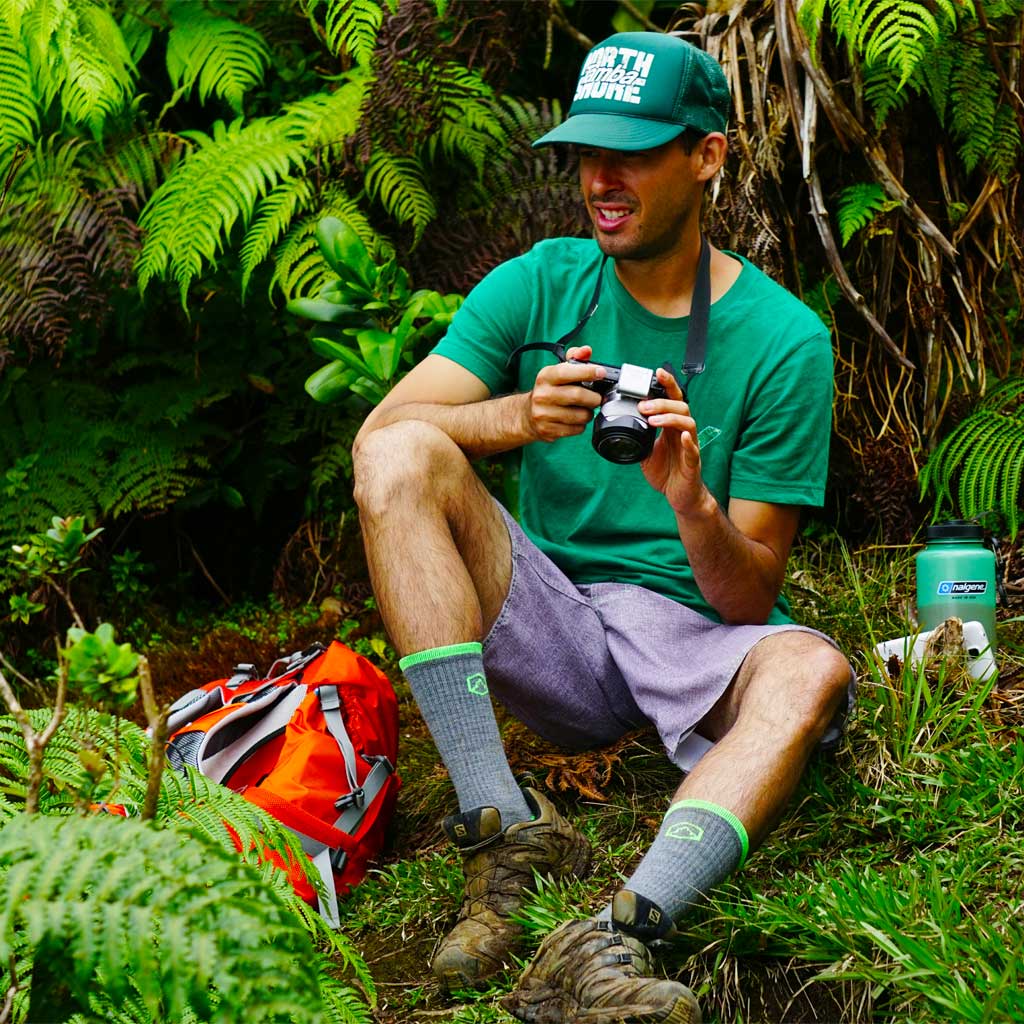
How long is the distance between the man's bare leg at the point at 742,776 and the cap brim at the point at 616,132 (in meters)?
1.15

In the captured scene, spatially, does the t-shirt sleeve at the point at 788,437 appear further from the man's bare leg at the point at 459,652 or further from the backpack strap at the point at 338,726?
the backpack strap at the point at 338,726

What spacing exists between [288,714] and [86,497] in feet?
6.32

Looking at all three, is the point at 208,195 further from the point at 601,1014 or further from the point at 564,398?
the point at 601,1014

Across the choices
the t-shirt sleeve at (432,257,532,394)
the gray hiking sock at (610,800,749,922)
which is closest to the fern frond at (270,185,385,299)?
the t-shirt sleeve at (432,257,532,394)

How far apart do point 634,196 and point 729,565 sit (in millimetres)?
903

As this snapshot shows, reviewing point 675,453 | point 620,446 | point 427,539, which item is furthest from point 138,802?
point 675,453

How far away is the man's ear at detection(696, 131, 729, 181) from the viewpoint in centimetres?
302

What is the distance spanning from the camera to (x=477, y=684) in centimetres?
251

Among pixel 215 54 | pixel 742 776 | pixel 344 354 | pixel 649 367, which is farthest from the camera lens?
pixel 215 54

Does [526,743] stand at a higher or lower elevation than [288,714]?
lower

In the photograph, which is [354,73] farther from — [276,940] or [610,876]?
[276,940]

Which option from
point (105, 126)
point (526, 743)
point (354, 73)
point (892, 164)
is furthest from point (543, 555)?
point (105, 126)

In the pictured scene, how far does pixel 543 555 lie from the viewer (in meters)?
2.91

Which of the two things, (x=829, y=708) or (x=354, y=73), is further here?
(x=354, y=73)
